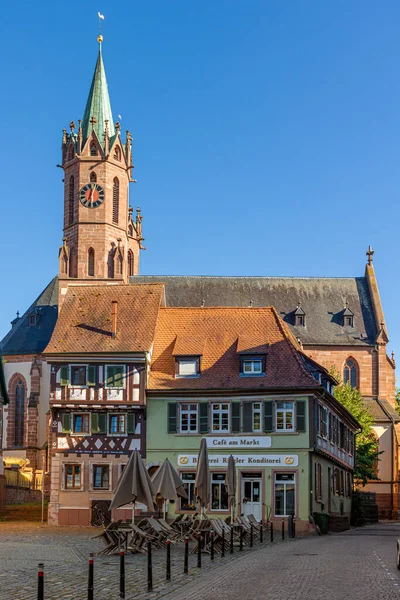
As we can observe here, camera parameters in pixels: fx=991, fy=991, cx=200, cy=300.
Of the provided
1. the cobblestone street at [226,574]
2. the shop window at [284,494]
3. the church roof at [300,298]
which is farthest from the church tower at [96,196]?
the cobblestone street at [226,574]

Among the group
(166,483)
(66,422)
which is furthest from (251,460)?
(166,483)

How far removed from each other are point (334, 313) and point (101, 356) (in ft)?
110

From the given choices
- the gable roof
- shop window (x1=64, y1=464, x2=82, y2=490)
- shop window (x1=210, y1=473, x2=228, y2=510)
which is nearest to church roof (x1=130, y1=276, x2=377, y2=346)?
the gable roof

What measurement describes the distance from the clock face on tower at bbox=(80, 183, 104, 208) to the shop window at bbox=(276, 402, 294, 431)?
31998 millimetres

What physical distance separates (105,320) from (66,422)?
4847mm

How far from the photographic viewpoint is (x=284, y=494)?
128 ft

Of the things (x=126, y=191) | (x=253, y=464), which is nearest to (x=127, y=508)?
(x=253, y=464)

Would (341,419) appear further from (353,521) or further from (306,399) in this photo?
(306,399)

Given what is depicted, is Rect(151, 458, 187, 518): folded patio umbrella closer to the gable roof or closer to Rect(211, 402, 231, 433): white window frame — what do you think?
Rect(211, 402, 231, 433): white window frame

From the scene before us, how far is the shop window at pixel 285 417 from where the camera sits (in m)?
39.6

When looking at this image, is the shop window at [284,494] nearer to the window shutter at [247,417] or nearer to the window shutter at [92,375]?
the window shutter at [247,417]

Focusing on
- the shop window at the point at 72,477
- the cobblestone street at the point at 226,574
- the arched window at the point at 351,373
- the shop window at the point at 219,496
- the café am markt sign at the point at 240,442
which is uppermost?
the arched window at the point at 351,373

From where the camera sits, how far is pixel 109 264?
66.8 meters

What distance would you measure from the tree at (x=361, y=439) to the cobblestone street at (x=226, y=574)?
1256 inches
